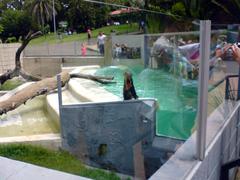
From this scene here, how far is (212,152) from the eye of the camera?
2.42 meters

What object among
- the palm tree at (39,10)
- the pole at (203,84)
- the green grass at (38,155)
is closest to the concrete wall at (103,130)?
the green grass at (38,155)

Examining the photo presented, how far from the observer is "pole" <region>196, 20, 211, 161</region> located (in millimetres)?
1998

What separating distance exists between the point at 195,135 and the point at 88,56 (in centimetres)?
1397

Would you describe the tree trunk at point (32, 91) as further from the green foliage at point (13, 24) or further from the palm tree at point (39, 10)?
the palm tree at point (39, 10)

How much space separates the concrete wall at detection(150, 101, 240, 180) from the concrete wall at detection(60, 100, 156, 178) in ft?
5.28

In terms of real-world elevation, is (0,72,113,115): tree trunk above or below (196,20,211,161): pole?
below

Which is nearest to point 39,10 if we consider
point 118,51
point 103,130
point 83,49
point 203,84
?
point 83,49

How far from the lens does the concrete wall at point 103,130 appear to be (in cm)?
505

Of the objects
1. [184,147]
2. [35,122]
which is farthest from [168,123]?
[35,122]

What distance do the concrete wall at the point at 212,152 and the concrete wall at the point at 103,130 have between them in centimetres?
161

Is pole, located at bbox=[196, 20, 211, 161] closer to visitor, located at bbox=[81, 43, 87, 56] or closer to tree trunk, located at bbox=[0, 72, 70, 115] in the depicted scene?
tree trunk, located at bbox=[0, 72, 70, 115]

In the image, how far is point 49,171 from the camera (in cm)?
219

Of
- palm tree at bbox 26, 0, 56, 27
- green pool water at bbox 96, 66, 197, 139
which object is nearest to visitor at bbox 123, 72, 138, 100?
green pool water at bbox 96, 66, 197, 139

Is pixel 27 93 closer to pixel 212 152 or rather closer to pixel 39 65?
pixel 212 152
